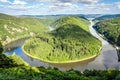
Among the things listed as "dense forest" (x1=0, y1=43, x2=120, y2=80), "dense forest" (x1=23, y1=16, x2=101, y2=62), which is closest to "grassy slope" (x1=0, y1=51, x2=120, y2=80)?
"dense forest" (x1=0, y1=43, x2=120, y2=80)

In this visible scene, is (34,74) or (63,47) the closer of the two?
(34,74)

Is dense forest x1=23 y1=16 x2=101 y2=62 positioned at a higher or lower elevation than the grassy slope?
lower

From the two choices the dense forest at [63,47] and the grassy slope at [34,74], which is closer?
the grassy slope at [34,74]

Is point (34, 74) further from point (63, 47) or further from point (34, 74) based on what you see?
point (63, 47)

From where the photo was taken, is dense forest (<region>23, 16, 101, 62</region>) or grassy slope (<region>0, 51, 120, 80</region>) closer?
grassy slope (<region>0, 51, 120, 80</region>)

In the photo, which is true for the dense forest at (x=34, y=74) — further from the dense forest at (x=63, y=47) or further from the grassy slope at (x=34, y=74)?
the dense forest at (x=63, y=47)

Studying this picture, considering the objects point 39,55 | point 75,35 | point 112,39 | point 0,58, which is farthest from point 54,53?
point 0,58

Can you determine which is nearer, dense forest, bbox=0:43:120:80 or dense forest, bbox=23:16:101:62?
dense forest, bbox=0:43:120:80

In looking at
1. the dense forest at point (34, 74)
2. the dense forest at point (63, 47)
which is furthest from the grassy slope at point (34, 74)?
the dense forest at point (63, 47)

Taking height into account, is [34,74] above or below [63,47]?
above

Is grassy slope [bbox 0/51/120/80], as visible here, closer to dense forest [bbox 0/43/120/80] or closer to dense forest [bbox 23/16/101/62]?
dense forest [bbox 0/43/120/80]

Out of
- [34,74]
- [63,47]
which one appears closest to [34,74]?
[34,74]
